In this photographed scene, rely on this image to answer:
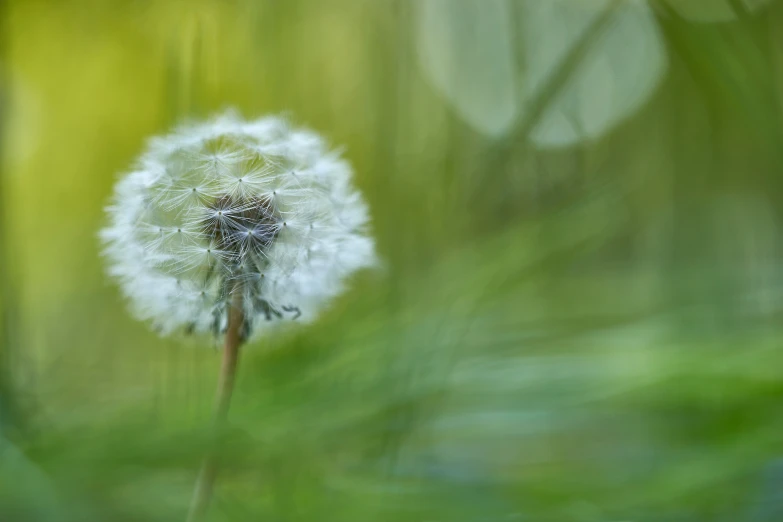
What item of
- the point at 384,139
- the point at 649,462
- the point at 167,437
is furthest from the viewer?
the point at 384,139

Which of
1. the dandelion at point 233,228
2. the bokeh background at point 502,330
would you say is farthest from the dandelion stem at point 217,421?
the dandelion at point 233,228

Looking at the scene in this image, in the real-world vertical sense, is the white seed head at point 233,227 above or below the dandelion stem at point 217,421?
above

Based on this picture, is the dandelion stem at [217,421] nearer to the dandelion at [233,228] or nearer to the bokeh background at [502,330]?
the bokeh background at [502,330]

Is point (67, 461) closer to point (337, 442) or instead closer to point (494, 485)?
point (337, 442)

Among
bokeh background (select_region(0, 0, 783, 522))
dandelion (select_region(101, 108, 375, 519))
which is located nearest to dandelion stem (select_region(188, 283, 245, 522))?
bokeh background (select_region(0, 0, 783, 522))

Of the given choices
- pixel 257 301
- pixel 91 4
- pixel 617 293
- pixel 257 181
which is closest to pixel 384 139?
pixel 257 181

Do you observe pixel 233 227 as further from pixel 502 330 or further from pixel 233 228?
pixel 502 330
